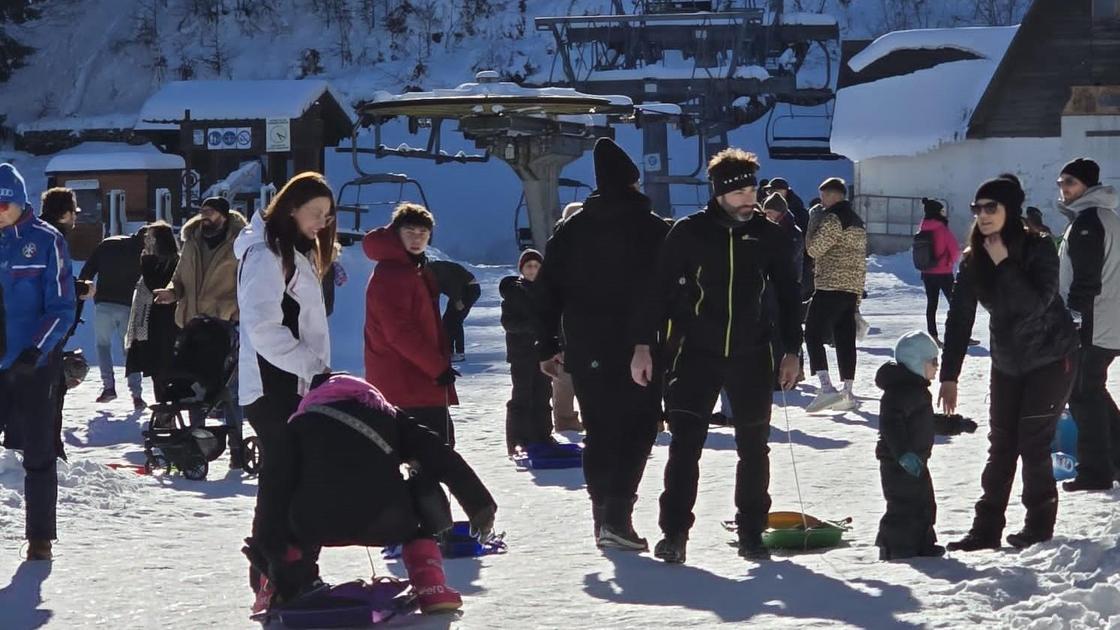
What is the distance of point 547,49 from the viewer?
5291 centimetres

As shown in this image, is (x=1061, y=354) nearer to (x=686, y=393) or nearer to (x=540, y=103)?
(x=686, y=393)

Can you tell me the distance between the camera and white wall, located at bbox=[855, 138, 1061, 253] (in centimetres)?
3288

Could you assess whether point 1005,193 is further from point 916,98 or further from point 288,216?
point 916,98

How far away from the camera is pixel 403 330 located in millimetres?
7867

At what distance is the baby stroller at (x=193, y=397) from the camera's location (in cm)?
1012

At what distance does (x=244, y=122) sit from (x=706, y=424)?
27444mm

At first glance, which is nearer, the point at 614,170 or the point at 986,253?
the point at 986,253

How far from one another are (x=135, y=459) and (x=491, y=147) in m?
18.1

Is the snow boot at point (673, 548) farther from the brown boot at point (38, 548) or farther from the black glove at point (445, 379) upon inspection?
the brown boot at point (38, 548)

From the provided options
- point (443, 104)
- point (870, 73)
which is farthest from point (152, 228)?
point (870, 73)

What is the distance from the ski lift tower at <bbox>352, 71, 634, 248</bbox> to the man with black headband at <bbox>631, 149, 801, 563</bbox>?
1869cm

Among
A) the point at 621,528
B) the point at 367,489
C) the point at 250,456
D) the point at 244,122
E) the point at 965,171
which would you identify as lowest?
the point at 965,171

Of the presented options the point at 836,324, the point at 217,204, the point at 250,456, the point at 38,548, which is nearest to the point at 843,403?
the point at 836,324

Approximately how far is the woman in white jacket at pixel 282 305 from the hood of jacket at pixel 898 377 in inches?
85.0
